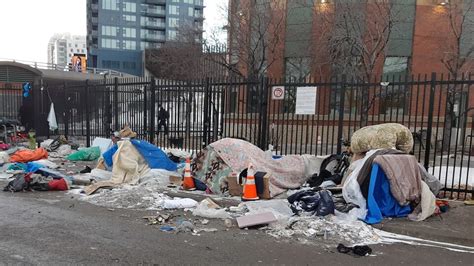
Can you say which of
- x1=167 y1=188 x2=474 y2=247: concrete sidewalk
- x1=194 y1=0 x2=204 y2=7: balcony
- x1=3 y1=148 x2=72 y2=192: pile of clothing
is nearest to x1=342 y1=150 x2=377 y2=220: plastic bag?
x1=167 y1=188 x2=474 y2=247: concrete sidewalk

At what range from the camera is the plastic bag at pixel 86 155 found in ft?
40.7

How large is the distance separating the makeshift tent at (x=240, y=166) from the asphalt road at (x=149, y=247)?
6.15ft

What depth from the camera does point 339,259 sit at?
480cm

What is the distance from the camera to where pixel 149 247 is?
5.05m

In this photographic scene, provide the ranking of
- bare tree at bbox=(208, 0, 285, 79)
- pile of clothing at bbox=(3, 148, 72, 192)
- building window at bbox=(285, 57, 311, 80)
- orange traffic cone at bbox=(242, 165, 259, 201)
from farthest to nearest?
building window at bbox=(285, 57, 311, 80)
bare tree at bbox=(208, 0, 285, 79)
pile of clothing at bbox=(3, 148, 72, 192)
orange traffic cone at bbox=(242, 165, 259, 201)

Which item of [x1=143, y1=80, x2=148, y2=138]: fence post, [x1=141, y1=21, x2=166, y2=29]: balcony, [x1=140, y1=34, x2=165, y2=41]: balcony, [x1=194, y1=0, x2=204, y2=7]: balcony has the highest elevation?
[x1=194, y1=0, x2=204, y2=7]: balcony

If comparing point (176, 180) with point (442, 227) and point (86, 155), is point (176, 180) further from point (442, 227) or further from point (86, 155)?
point (442, 227)

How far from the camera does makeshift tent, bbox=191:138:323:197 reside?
803 centimetres

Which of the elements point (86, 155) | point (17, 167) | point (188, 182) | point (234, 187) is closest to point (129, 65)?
point (86, 155)

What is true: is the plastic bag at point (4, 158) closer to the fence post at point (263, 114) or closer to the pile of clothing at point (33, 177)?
the pile of clothing at point (33, 177)

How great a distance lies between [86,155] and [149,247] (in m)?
8.34

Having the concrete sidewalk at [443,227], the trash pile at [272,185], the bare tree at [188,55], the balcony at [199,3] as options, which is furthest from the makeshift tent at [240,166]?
the balcony at [199,3]

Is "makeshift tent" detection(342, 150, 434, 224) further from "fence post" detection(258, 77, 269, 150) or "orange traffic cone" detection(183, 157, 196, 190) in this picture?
"fence post" detection(258, 77, 269, 150)

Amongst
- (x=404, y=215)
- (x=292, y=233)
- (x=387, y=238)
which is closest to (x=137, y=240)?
(x=292, y=233)
